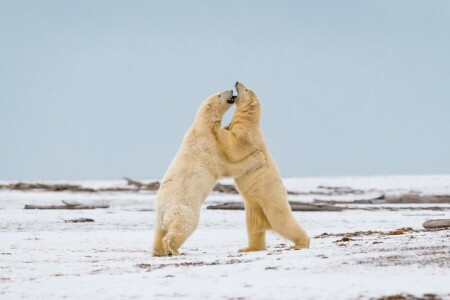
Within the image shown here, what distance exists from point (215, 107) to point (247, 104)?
0.41 m

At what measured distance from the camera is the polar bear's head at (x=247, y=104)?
9.51 m

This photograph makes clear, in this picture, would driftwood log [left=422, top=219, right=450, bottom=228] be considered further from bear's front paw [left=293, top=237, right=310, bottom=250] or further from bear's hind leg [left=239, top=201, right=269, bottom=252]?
bear's hind leg [left=239, top=201, right=269, bottom=252]

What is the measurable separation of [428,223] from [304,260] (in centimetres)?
466

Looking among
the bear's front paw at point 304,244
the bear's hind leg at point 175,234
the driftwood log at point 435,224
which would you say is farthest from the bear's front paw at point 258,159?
the driftwood log at point 435,224

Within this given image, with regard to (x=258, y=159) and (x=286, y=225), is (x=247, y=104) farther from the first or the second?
(x=286, y=225)

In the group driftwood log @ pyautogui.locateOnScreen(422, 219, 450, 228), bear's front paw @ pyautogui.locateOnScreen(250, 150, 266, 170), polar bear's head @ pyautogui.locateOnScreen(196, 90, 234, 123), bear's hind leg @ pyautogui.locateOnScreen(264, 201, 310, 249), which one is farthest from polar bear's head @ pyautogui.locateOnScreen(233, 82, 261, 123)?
driftwood log @ pyautogui.locateOnScreen(422, 219, 450, 228)

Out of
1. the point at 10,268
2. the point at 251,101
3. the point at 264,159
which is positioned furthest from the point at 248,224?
the point at 10,268

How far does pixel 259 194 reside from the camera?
9078 mm

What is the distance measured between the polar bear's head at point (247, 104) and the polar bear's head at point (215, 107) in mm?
116

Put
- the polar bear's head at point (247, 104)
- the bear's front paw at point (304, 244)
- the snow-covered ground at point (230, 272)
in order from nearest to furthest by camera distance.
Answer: the snow-covered ground at point (230, 272) < the bear's front paw at point (304, 244) < the polar bear's head at point (247, 104)

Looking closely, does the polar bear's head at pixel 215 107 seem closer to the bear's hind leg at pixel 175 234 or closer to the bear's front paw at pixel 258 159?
the bear's front paw at pixel 258 159

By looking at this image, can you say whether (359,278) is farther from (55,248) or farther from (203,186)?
(55,248)

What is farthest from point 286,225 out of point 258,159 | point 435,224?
point 435,224

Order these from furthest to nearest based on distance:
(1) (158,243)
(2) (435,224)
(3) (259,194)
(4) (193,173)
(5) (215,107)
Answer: (2) (435,224) → (5) (215,107) → (3) (259,194) → (4) (193,173) → (1) (158,243)
